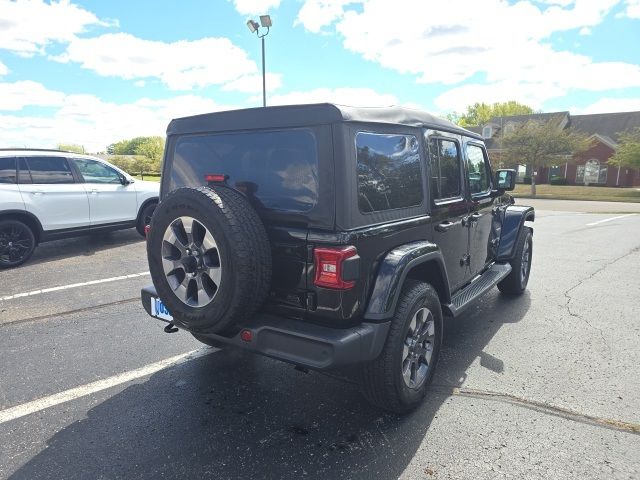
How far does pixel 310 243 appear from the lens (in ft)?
8.33

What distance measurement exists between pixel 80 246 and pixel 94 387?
614 centimetres

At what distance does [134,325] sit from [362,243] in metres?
2.99

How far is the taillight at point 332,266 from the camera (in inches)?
95.2

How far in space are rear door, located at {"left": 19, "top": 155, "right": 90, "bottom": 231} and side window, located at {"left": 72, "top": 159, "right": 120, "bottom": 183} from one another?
0.66 ft

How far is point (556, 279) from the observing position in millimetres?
6402

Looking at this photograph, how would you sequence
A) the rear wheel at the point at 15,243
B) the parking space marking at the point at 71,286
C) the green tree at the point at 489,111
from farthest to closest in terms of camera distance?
the green tree at the point at 489,111
the rear wheel at the point at 15,243
the parking space marking at the point at 71,286

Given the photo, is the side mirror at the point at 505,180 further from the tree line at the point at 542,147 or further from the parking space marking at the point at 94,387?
the tree line at the point at 542,147

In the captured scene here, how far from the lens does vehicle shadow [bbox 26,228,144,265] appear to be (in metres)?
7.69

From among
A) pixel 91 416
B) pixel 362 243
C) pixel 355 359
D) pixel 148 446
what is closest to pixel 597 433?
pixel 355 359

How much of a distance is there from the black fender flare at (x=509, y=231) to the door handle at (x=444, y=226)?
5.73ft

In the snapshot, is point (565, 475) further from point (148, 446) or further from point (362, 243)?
point (148, 446)


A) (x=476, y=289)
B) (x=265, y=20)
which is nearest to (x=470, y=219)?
(x=476, y=289)

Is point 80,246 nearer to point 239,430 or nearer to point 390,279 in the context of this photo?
point 239,430

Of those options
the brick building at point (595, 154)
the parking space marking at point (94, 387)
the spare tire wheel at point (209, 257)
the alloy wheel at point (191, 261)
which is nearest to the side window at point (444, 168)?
the spare tire wheel at point (209, 257)
